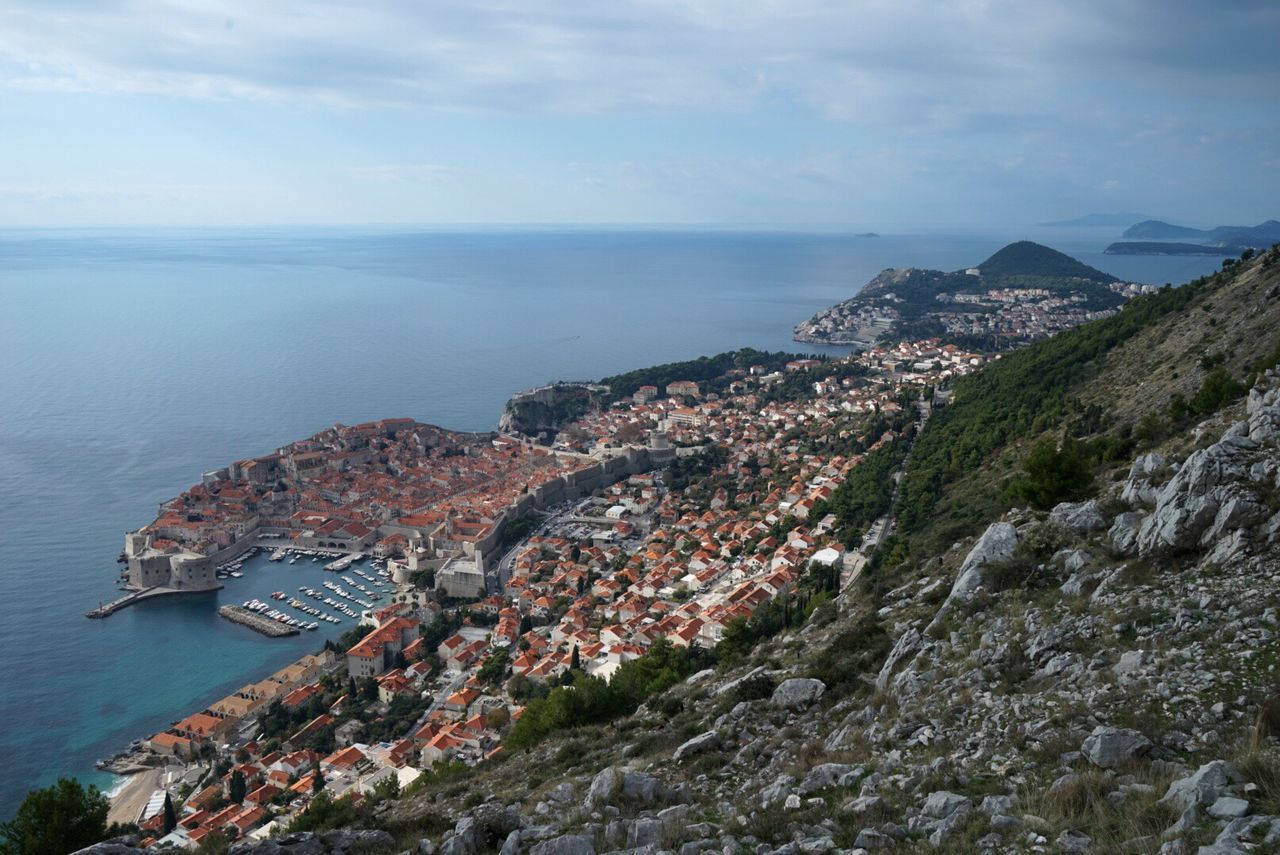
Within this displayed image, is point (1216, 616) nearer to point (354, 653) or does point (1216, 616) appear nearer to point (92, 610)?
point (354, 653)

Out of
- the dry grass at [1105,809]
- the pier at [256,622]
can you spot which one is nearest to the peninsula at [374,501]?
the pier at [256,622]

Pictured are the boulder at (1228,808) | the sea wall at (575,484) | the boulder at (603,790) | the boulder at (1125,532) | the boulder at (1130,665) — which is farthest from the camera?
the sea wall at (575,484)

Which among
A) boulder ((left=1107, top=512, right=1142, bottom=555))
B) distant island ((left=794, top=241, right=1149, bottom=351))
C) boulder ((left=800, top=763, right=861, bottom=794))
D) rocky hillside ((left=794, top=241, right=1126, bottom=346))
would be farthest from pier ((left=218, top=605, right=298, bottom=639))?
rocky hillside ((left=794, top=241, right=1126, bottom=346))

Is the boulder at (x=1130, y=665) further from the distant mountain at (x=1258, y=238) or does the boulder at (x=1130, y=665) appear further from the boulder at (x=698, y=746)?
the distant mountain at (x=1258, y=238)

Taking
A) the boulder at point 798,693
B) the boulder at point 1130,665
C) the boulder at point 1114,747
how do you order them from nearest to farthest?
the boulder at point 1114,747
the boulder at point 1130,665
the boulder at point 798,693

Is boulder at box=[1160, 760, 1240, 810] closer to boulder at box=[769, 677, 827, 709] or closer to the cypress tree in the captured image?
boulder at box=[769, 677, 827, 709]
